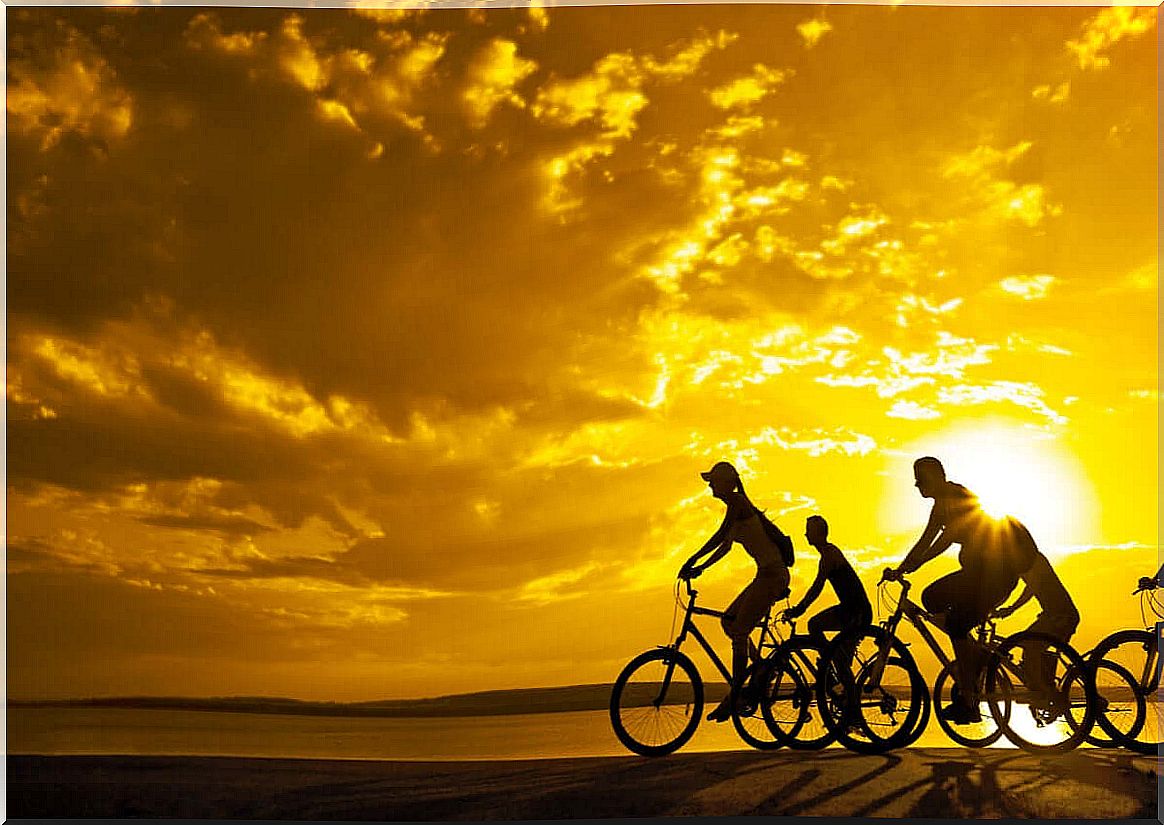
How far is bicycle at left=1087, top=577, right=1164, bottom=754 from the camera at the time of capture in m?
8.69

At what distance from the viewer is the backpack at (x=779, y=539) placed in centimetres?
885

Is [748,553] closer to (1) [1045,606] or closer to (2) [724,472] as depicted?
(2) [724,472]

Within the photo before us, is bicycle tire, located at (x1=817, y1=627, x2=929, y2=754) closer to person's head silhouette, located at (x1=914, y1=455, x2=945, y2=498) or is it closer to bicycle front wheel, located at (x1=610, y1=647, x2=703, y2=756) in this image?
bicycle front wheel, located at (x1=610, y1=647, x2=703, y2=756)

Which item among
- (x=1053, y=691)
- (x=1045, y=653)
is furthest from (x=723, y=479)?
(x=1053, y=691)

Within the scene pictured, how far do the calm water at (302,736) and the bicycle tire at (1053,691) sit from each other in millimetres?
556

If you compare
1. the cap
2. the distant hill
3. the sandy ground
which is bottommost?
the sandy ground

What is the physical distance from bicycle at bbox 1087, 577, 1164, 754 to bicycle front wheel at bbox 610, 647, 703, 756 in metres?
2.40

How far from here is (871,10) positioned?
31.3ft

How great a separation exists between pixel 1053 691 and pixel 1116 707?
422 millimetres

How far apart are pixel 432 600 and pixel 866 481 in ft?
9.68

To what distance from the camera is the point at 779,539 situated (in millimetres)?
8875

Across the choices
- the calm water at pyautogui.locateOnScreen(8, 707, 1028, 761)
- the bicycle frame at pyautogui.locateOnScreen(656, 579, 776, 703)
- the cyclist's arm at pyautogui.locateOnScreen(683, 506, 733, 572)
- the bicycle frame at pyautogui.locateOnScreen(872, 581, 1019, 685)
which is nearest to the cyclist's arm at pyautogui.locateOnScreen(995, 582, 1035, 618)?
the bicycle frame at pyautogui.locateOnScreen(872, 581, 1019, 685)

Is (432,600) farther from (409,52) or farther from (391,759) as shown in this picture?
(409,52)

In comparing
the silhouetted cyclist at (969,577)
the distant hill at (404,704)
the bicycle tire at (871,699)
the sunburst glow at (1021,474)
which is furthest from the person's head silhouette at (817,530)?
the distant hill at (404,704)
